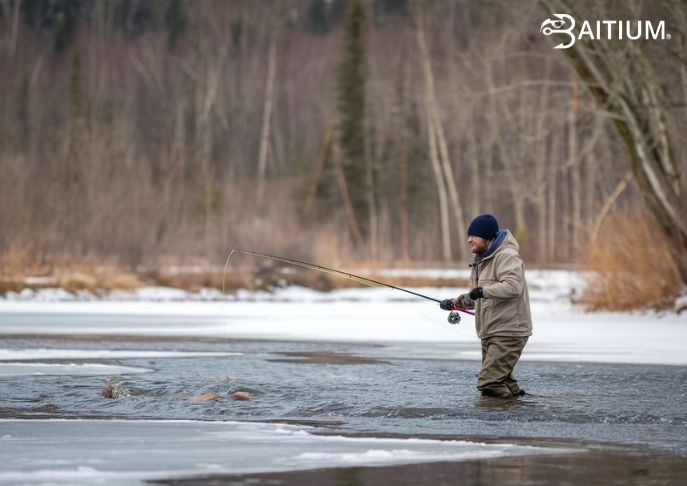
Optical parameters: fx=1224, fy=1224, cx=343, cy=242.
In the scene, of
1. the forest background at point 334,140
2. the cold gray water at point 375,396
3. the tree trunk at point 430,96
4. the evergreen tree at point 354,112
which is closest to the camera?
the cold gray water at point 375,396

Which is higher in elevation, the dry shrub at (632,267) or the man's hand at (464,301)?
the dry shrub at (632,267)

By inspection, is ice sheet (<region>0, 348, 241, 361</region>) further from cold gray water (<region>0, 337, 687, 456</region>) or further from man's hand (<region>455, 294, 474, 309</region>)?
man's hand (<region>455, 294, 474, 309</region>)

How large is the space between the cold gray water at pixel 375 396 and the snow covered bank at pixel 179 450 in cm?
57

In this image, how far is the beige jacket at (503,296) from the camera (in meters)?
10.0

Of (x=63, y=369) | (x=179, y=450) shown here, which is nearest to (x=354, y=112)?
(x=63, y=369)

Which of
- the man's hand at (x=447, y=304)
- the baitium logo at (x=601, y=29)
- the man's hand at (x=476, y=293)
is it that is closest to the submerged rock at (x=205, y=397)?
the man's hand at (x=447, y=304)

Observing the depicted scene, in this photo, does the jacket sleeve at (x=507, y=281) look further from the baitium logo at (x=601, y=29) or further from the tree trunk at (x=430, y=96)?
the tree trunk at (x=430, y=96)

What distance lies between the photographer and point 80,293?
2936cm

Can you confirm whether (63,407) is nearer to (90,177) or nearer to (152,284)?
(152,284)

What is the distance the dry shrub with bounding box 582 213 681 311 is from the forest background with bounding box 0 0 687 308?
1.6 inches

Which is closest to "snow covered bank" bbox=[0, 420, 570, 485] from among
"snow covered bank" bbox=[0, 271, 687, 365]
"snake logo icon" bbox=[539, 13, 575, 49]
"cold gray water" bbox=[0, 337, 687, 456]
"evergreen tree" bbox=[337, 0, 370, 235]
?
"cold gray water" bbox=[0, 337, 687, 456]

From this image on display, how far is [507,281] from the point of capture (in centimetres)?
1001

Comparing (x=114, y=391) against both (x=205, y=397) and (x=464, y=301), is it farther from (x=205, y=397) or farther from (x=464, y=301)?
(x=464, y=301)

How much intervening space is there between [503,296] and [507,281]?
127 millimetres
